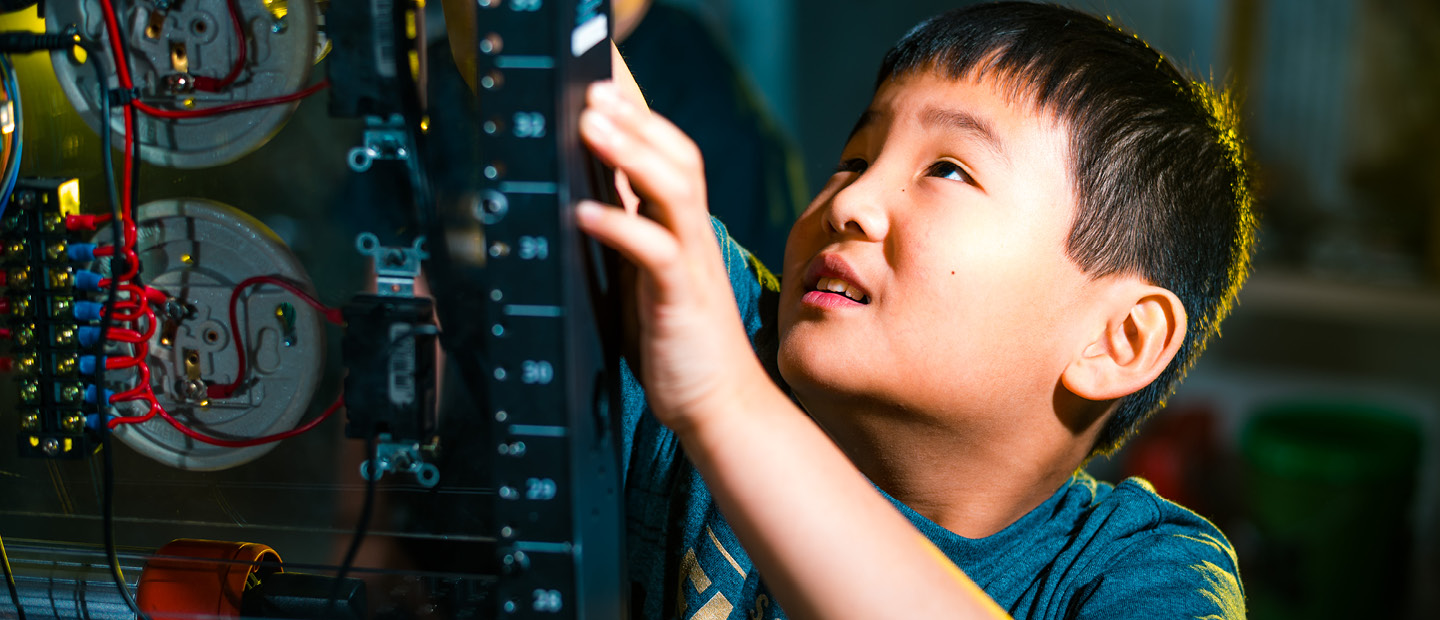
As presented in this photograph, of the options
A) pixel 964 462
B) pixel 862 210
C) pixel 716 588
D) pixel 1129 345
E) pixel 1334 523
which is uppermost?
pixel 862 210

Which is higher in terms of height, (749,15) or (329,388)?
(749,15)

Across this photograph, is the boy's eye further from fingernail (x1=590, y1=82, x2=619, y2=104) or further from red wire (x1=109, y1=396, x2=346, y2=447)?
red wire (x1=109, y1=396, x2=346, y2=447)

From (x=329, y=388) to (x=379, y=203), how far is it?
0.13 metres

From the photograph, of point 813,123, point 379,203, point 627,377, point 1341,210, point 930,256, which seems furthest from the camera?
point 813,123

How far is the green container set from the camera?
209cm

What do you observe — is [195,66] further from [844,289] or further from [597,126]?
[844,289]

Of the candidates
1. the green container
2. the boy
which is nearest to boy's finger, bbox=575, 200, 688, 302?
the boy

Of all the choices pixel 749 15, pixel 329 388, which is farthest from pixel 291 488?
pixel 749 15

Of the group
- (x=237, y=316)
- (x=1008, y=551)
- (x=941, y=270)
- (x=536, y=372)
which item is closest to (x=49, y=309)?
(x=237, y=316)

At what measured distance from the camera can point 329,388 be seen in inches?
25.0

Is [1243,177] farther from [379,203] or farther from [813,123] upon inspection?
[813,123]

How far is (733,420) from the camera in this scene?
0.53 m

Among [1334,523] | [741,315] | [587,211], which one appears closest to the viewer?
[587,211]

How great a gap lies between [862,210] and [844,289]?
0.06m
